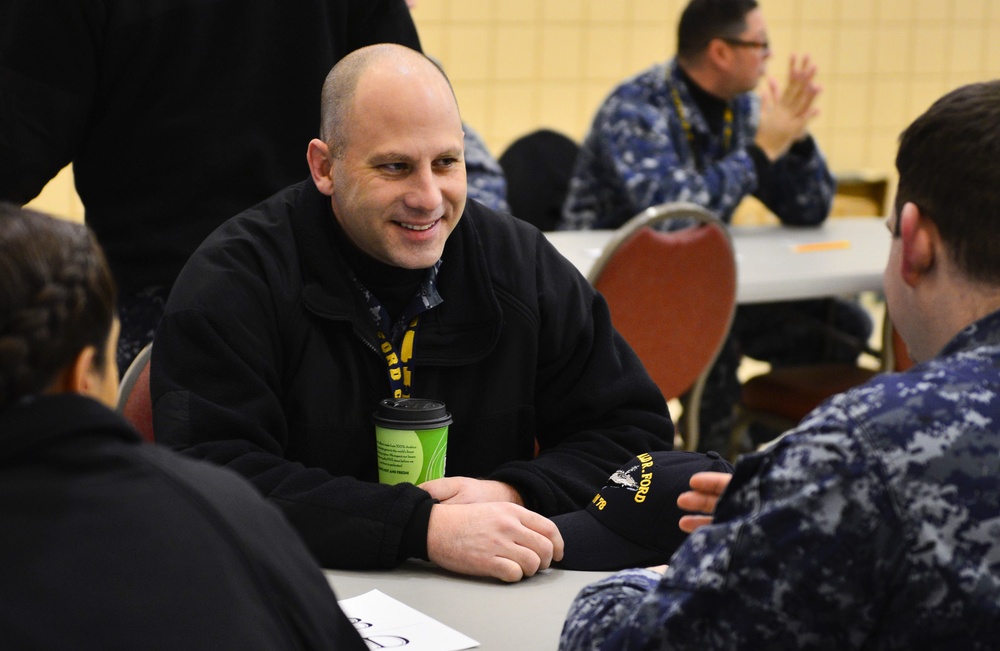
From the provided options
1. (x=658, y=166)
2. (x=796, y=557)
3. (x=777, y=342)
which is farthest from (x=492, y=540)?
(x=777, y=342)

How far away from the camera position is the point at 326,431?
185 centimetres

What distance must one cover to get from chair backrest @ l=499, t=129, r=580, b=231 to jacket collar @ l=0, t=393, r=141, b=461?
12.1ft

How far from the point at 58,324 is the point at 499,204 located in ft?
9.10

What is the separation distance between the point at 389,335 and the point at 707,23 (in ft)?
8.92

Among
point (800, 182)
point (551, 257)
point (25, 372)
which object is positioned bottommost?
point (800, 182)

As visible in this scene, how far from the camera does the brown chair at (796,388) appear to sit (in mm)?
3781

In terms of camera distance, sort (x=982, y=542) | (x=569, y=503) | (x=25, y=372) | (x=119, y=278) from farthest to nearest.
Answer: (x=119, y=278) → (x=569, y=503) → (x=982, y=542) → (x=25, y=372)

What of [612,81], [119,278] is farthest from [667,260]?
[612,81]

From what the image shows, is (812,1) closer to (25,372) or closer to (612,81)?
(612,81)

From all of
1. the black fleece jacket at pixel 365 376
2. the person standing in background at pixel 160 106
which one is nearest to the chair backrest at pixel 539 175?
the person standing in background at pixel 160 106

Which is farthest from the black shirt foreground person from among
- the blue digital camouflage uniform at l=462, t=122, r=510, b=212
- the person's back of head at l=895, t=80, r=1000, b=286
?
the blue digital camouflage uniform at l=462, t=122, r=510, b=212

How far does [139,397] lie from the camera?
1.93m

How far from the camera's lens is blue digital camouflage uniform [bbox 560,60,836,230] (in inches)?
161

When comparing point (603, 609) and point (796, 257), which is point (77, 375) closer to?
point (603, 609)
